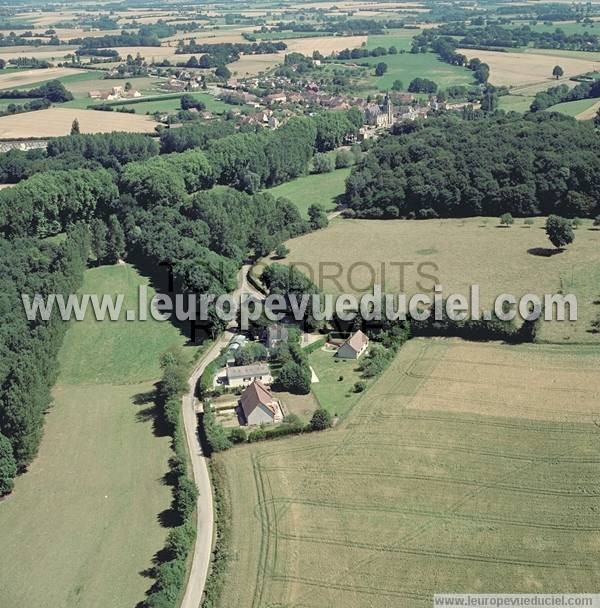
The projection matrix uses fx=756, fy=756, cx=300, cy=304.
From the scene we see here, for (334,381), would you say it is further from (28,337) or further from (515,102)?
(515,102)

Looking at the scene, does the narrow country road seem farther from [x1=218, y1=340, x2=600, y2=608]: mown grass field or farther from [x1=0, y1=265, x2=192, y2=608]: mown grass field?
[x1=0, y1=265, x2=192, y2=608]: mown grass field

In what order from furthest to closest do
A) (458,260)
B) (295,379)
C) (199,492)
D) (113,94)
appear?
(113,94) < (458,260) < (295,379) < (199,492)

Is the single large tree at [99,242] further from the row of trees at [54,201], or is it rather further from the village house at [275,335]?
the village house at [275,335]

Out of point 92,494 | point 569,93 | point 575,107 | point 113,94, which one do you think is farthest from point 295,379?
point 113,94

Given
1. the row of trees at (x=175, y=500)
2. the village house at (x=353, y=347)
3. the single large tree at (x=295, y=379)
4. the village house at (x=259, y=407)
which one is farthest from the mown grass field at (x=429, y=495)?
the village house at (x=353, y=347)

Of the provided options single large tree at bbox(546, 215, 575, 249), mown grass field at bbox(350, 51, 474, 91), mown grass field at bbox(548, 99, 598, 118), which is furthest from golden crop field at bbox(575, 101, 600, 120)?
single large tree at bbox(546, 215, 575, 249)

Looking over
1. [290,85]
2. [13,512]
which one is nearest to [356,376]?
[13,512]
